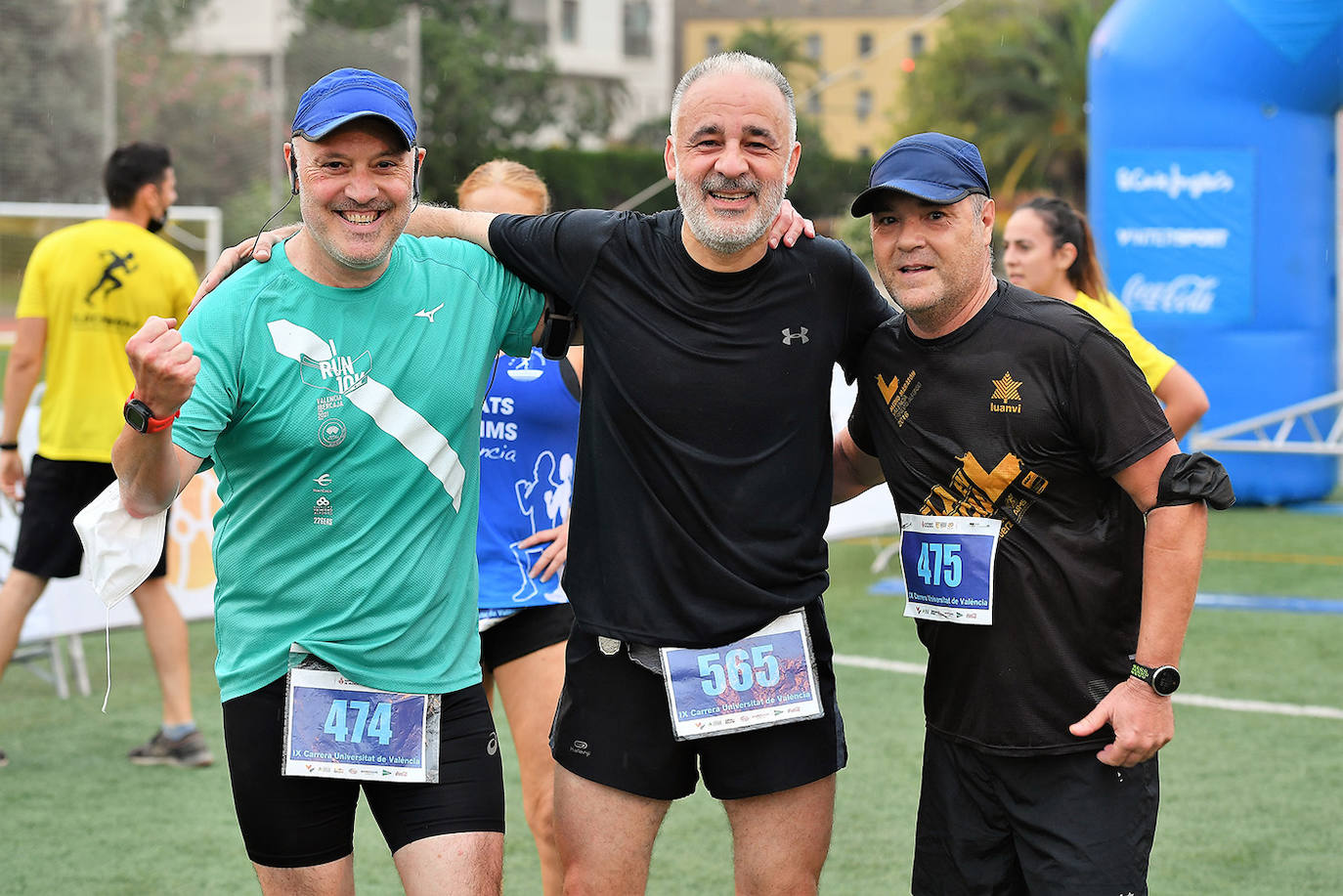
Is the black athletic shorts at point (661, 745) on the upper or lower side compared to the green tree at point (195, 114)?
lower

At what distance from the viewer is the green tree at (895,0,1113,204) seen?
45688 mm

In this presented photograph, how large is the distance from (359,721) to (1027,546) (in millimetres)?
1340

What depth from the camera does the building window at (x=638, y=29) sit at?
70188mm

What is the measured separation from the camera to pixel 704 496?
3.03 metres

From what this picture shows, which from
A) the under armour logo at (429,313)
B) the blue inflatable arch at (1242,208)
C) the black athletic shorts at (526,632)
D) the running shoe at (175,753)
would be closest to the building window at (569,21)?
the blue inflatable arch at (1242,208)

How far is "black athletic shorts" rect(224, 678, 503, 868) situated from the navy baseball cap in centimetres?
135

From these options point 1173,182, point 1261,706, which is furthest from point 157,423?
point 1173,182

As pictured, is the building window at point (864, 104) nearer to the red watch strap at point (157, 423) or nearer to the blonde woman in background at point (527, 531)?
the blonde woman in background at point (527, 531)

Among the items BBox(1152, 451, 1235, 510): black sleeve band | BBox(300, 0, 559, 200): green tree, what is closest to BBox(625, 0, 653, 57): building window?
BBox(300, 0, 559, 200): green tree

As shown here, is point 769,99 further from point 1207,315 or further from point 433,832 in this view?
point 1207,315

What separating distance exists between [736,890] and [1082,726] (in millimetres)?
812

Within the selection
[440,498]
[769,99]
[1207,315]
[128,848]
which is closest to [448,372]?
[440,498]

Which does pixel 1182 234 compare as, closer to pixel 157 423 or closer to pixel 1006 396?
pixel 1006 396

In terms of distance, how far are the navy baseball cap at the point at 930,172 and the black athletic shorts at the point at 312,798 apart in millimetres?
1349
